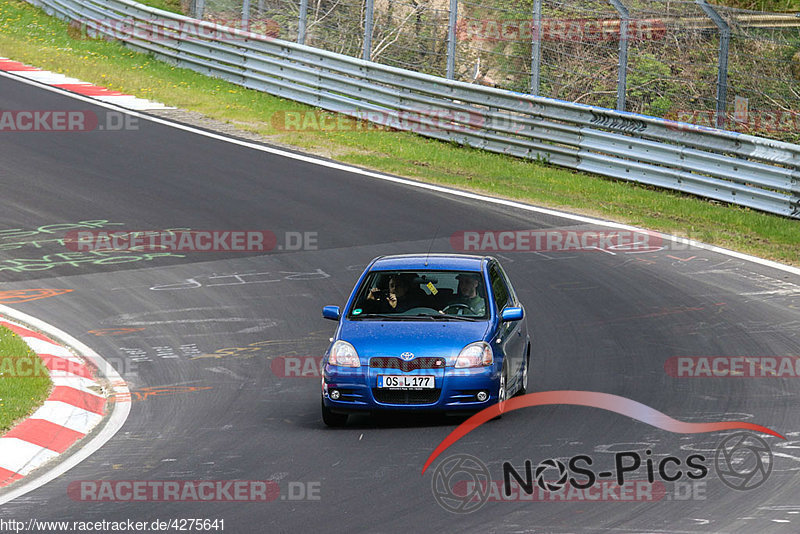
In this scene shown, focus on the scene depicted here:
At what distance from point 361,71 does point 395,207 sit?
6.70m

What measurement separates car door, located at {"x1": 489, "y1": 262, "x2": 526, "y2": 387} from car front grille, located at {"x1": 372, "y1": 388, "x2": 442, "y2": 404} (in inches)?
32.9

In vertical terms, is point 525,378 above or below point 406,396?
below

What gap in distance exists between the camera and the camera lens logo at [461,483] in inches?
327

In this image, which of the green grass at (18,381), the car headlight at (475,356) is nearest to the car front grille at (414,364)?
the car headlight at (475,356)

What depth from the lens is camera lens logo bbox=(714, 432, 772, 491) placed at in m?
8.63

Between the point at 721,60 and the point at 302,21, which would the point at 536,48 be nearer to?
the point at 721,60

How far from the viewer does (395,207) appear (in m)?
19.5

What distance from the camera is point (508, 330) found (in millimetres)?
11289

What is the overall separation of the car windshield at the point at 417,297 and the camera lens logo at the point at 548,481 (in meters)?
2.27

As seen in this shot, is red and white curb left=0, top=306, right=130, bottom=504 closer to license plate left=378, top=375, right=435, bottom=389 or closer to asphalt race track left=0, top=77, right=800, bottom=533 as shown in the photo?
asphalt race track left=0, top=77, right=800, bottom=533

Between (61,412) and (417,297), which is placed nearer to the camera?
(61,412)

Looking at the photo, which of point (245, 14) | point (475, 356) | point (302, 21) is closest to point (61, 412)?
point (475, 356)
